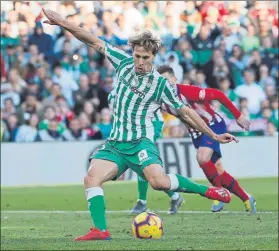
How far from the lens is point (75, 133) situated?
22609 mm

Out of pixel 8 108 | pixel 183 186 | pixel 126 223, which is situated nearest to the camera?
pixel 183 186

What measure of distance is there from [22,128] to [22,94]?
4.93 ft

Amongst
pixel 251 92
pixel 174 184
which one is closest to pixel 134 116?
pixel 174 184

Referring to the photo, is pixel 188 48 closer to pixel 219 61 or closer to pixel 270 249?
pixel 219 61

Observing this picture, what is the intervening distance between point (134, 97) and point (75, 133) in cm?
1223

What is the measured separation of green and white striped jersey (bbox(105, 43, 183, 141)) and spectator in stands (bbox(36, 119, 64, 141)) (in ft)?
38.3

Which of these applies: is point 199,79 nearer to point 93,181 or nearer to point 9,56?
point 9,56

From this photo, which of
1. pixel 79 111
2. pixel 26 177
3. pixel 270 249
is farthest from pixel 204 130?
pixel 79 111

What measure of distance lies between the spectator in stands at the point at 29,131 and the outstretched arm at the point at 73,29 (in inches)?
459

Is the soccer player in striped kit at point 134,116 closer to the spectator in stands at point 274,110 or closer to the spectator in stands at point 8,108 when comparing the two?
the spectator in stands at point 8,108

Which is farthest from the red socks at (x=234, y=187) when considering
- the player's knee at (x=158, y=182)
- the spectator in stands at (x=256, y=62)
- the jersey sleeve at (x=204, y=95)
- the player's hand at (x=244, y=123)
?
the spectator in stands at (x=256, y=62)

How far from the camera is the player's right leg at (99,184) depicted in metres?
10.0

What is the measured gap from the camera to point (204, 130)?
1049 centimetres

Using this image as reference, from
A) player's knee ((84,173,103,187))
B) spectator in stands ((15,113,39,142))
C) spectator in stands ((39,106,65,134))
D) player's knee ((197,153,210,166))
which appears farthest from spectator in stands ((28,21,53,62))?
Answer: player's knee ((84,173,103,187))
